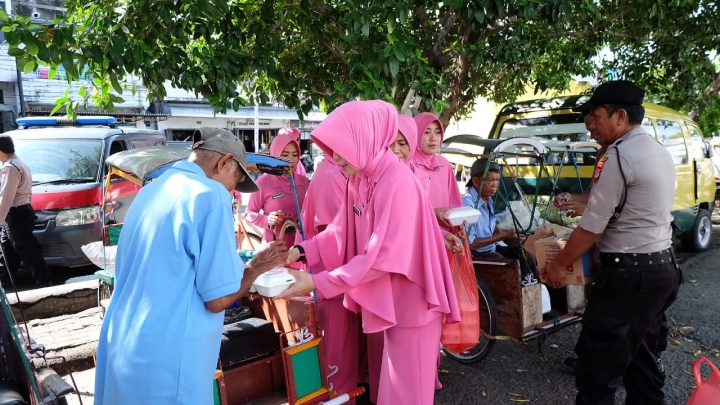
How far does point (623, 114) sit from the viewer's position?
265cm

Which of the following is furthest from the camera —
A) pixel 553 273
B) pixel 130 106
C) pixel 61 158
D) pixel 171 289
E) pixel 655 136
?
pixel 130 106

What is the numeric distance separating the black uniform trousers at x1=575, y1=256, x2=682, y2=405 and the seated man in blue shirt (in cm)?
126

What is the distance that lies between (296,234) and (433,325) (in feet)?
5.24

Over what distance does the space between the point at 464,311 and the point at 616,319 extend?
800 millimetres

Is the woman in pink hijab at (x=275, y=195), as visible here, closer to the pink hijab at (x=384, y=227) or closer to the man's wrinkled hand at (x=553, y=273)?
the pink hijab at (x=384, y=227)

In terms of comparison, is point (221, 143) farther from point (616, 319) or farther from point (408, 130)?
point (616, 319)

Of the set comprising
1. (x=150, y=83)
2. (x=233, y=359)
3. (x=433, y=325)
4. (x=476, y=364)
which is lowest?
(x=476, y=364)

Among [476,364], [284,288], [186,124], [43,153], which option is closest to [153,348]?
[284,288]

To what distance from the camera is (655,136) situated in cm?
614

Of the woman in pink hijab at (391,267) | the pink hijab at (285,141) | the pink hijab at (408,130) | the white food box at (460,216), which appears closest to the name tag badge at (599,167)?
the white food box at (460,216)

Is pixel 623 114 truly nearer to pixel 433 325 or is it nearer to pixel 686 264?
pixel 433 325

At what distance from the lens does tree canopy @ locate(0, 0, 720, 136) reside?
3554 millimetres

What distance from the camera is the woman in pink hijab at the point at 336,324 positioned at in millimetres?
3117

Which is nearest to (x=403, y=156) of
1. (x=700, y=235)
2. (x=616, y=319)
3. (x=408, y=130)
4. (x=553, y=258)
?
(x=408, y=130)
